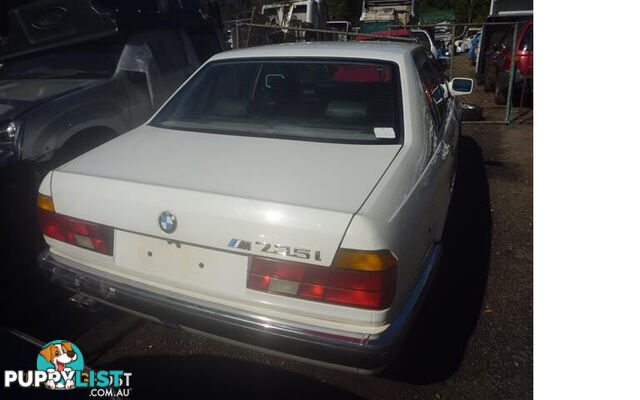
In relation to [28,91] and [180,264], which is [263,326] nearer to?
[180,264]

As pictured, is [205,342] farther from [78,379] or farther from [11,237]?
[11,237]

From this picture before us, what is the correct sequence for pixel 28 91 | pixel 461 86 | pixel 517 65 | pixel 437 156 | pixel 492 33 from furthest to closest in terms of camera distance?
pixel 492 33 < pixel 517 65 < pixel 461 86 < pixel 28 91 < pixel 437 156

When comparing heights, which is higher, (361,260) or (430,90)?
(430,90)

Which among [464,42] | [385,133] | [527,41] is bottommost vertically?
[385,133]

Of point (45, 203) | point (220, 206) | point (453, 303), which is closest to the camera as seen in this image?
point (220, 206)

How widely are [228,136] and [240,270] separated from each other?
3.22ft

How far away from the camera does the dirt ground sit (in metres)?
2.19

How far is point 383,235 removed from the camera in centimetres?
155

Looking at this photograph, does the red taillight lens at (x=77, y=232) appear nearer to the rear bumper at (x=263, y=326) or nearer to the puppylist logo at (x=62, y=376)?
the rear bumper at (x=263, y=326)

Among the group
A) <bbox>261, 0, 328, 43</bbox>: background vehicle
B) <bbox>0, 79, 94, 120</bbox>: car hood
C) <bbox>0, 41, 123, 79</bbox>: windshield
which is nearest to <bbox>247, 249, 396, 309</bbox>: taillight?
<bbox>0, 79, 94, 120</bbox>: car hood

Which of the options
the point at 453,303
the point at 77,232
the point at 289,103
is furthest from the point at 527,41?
the point at 77,232

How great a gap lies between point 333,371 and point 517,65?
738 centimetres

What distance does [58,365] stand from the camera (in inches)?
75.2

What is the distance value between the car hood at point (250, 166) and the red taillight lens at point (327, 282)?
0.24 m
